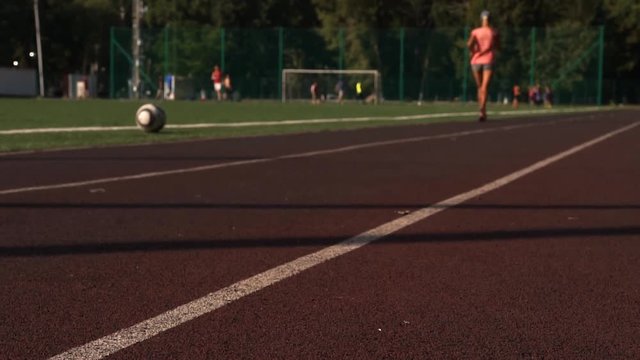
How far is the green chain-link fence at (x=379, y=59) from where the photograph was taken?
167 ft

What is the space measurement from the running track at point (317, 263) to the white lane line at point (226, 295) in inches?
0.5

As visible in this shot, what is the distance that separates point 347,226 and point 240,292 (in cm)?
177

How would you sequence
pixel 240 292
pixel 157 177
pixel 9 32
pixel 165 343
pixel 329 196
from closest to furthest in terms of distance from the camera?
pixel 165 343 → pixel 240 292 → pixel 329 196 → pixel 157 177 → pixel 9 32

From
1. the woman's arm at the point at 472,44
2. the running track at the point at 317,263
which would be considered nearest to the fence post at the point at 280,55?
the woman's arm at the point at 472,44

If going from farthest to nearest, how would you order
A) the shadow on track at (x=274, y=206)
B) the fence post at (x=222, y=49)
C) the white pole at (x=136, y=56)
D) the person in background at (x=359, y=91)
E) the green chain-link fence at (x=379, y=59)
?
the fence post at (x=222, y=49), the person in background at (x=359, y=91), the white pole at (x=136, y=56), the green chain-link fence at (x=379, y=59), the shadow on track at (x=274, y=206)

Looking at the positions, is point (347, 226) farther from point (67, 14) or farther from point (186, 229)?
point (67, 14)

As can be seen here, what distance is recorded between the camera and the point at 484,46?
17.6 m

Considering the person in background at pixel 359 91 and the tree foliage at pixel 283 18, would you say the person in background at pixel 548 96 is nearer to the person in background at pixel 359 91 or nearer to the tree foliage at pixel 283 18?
the person in background at pixel 359 91

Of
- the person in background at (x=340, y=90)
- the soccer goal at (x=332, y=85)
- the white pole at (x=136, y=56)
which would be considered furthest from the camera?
the soccer goal at (x=332, y=85)

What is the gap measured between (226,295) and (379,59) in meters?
50.1

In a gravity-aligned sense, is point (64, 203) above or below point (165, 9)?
below

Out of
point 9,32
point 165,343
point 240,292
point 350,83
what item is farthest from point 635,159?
point 9,32

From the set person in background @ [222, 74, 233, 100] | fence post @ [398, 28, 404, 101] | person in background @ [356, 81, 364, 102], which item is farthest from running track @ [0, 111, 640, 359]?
person in background @ [356, 81, 364, 102]

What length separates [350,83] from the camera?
2141 inches
